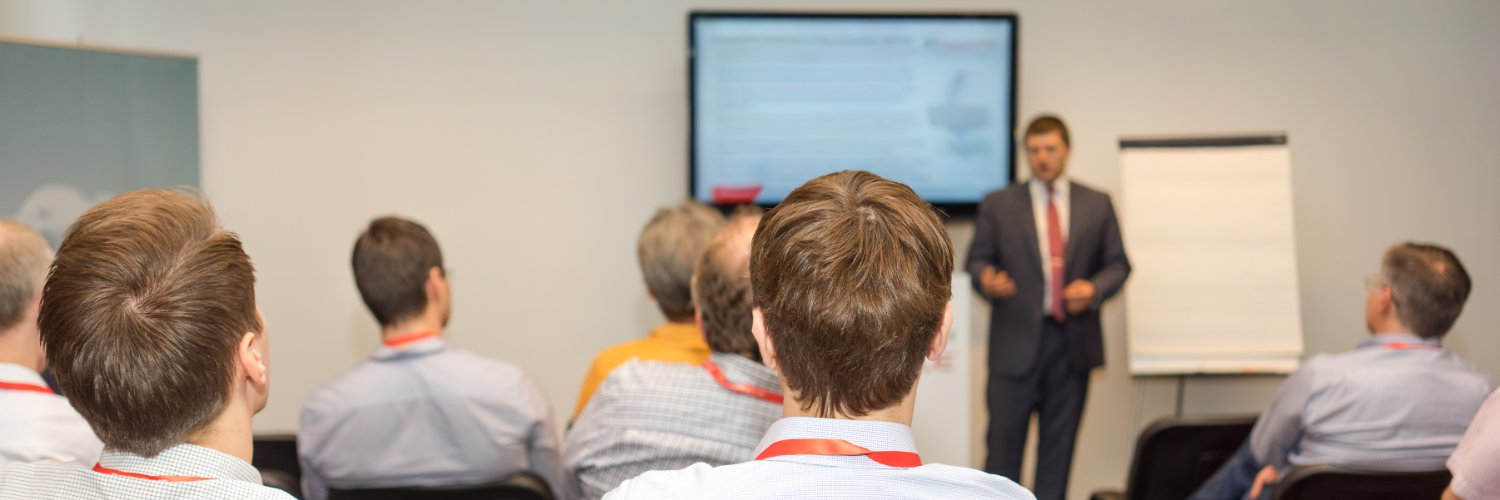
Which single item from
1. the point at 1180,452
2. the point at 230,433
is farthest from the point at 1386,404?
the point at 230,433

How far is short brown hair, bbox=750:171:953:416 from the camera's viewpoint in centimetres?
105

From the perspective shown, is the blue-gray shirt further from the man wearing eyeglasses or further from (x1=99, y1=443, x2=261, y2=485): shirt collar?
(x1=99, y1=443, x2=261, y2=485): shirt collar

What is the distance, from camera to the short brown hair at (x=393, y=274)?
2.50 metres

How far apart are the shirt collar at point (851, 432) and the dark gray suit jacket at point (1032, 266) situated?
3003mm

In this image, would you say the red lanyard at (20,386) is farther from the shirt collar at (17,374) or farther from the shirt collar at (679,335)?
the shirt collar at (679,335)

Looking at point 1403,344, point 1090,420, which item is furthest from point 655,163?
point 1403,344

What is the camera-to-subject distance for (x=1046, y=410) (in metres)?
4.10

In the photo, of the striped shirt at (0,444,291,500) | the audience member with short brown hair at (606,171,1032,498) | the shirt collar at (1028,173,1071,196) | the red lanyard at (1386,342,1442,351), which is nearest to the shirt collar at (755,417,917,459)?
the audience member with short brown hair at (606,171,1032,498)

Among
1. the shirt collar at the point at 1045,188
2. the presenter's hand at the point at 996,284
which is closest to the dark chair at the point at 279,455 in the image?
the presenter's hand at the point at 996,284

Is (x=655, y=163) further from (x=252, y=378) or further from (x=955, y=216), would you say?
(x=252, y=378)

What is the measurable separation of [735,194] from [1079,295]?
4.51ft

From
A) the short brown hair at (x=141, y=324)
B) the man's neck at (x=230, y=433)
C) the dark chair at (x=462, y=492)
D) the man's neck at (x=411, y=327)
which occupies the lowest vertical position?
the dark chair at (x=462, y=492)

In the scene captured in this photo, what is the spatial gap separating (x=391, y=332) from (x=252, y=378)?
1.32m

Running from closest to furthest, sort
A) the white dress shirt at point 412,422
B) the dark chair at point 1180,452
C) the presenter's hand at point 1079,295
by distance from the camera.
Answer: the white dress shirt at point 412,422 → the dark chair at point 1180,452 → the presenter's hand at point 1079,295
